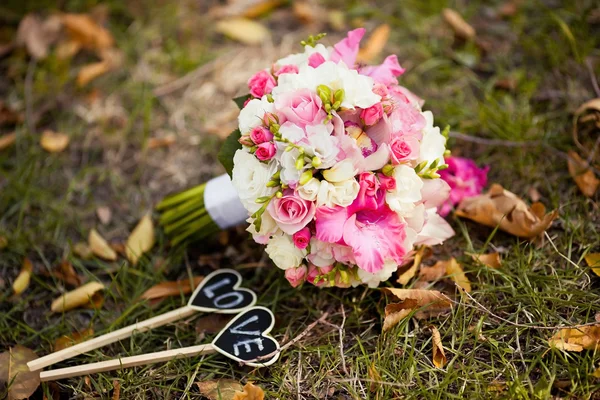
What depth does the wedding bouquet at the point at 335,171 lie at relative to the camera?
1293 millimetres

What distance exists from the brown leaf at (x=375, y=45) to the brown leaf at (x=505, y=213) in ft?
2.68

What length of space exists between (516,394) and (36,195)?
1641 millimetres

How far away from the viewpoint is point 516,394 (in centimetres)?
130

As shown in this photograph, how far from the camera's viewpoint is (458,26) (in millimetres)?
2246

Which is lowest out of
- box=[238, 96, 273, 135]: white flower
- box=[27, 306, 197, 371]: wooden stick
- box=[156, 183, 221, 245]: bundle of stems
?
box=[27, 306, 197, 371]: wooden stick

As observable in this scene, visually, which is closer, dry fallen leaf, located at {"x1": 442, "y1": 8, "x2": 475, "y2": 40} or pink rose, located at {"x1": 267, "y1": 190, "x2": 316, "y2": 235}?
pink rose, located at {"x1": 267, "y1": 190, "x2": 316, "y2": 235}

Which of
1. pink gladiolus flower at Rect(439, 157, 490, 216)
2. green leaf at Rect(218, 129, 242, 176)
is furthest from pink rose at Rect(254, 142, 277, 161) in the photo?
pink gladiolus flower at Rect(439, 157, 490, 216)

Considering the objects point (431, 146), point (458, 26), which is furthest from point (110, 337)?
point (458, 26)

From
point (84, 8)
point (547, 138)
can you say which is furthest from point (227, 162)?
point (84, 8)

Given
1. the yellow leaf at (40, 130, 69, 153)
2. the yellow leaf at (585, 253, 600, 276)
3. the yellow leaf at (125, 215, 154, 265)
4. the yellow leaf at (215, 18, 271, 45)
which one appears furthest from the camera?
the yellow leaf at (215, 18, 271, 45)

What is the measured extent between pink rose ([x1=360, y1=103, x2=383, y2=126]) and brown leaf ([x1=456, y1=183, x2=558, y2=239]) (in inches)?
20.7

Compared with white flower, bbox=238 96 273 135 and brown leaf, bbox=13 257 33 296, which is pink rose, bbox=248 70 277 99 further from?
brown leaf, bbox=13 257 33 296

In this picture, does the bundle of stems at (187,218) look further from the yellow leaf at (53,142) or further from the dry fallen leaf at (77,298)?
the yellow leaf at (53,142)

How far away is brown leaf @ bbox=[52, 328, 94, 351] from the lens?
5.14 feet
